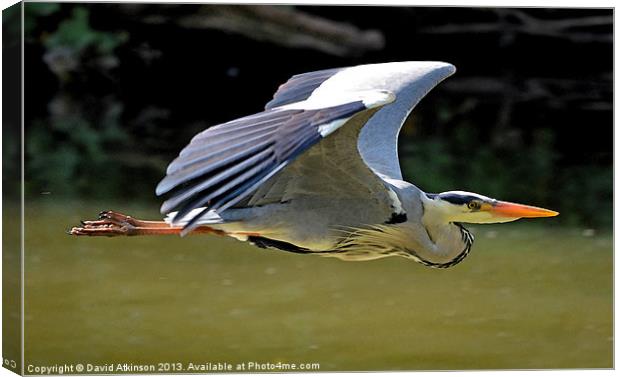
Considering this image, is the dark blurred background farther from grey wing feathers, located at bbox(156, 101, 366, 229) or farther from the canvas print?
grey wing feathers, located at bbox(156, 101, 366, 229)

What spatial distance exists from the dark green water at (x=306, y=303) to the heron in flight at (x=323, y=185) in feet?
2.05

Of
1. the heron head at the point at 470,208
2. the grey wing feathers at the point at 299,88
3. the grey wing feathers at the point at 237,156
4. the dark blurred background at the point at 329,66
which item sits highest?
the dark blurred background at the point at 329,66

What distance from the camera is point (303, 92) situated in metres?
4.61

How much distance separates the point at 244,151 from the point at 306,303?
Result: 8.17ft

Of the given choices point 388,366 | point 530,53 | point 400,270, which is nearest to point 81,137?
point 400,270

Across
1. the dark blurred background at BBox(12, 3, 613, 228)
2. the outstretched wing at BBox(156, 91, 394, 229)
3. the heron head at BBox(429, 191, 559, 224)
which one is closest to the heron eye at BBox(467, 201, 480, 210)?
the heron head at BBox(429, 191, 559, 224)

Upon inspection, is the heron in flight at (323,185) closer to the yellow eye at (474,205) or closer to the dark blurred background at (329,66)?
the yellow eye at (474,205)

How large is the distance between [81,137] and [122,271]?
1.60 meters

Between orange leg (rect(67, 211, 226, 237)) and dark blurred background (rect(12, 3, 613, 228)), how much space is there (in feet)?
5.37

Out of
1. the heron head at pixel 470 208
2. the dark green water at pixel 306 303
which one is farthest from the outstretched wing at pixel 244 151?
the dark green water at pixel 306 303

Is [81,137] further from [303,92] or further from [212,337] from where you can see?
[303,92]

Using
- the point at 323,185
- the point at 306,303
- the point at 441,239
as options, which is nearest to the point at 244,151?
the point at 323,185

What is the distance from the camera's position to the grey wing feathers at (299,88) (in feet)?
15.0

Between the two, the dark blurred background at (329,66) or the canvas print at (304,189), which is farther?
the dark blurred background at (329,66)
